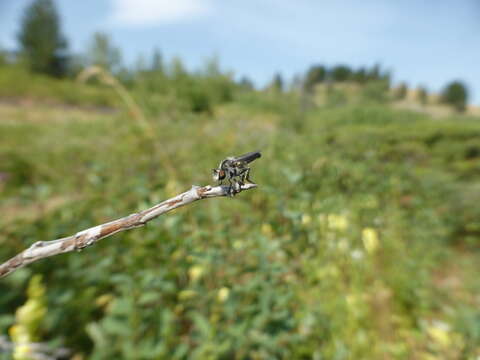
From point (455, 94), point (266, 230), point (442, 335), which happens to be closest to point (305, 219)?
point (266, 230)

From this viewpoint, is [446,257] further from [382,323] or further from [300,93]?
[300,93]

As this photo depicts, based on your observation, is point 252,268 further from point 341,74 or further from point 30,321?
point 341,74

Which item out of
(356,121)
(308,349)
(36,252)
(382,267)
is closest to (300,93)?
(356,121)

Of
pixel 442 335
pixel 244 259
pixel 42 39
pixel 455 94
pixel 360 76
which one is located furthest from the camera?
pixel 42 39

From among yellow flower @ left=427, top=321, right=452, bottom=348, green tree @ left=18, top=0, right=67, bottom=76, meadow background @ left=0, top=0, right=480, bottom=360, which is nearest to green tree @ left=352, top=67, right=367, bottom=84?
meadow background @ left=0, top=0, right=480, bottom=360

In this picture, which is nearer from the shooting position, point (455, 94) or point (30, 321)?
point (30, 321)

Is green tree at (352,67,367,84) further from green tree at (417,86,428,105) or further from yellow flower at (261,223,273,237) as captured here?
yellow flower at (261,223,273,237)
